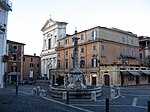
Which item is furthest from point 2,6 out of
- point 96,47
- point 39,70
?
point 39,70

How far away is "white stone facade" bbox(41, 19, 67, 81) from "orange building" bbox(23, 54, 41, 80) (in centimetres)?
436

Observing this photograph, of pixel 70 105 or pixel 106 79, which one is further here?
pixel 106 79

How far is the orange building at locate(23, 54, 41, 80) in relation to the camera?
68.2 metres

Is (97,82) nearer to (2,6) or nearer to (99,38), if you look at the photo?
(99,38)

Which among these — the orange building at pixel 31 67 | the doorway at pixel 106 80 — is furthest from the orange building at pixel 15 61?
the doorway at pixel 106 80

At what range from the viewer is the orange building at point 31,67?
68.2m

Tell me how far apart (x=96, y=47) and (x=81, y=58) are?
19.2ft

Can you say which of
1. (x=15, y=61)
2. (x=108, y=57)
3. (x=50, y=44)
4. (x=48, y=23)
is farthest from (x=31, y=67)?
(x=108, y=57)

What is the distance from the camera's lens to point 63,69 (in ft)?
180

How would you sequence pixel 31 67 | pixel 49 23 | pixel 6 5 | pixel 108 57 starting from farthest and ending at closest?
pixel 31 67 < pixel 49 23 < pixel 108 57 < pixel 6 5

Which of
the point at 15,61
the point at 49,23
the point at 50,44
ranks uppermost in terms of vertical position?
the point at 49,23

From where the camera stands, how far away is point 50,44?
65062mm

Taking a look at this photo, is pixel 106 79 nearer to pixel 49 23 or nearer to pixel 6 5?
pixel 6 5

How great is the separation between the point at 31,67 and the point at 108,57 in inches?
1304
